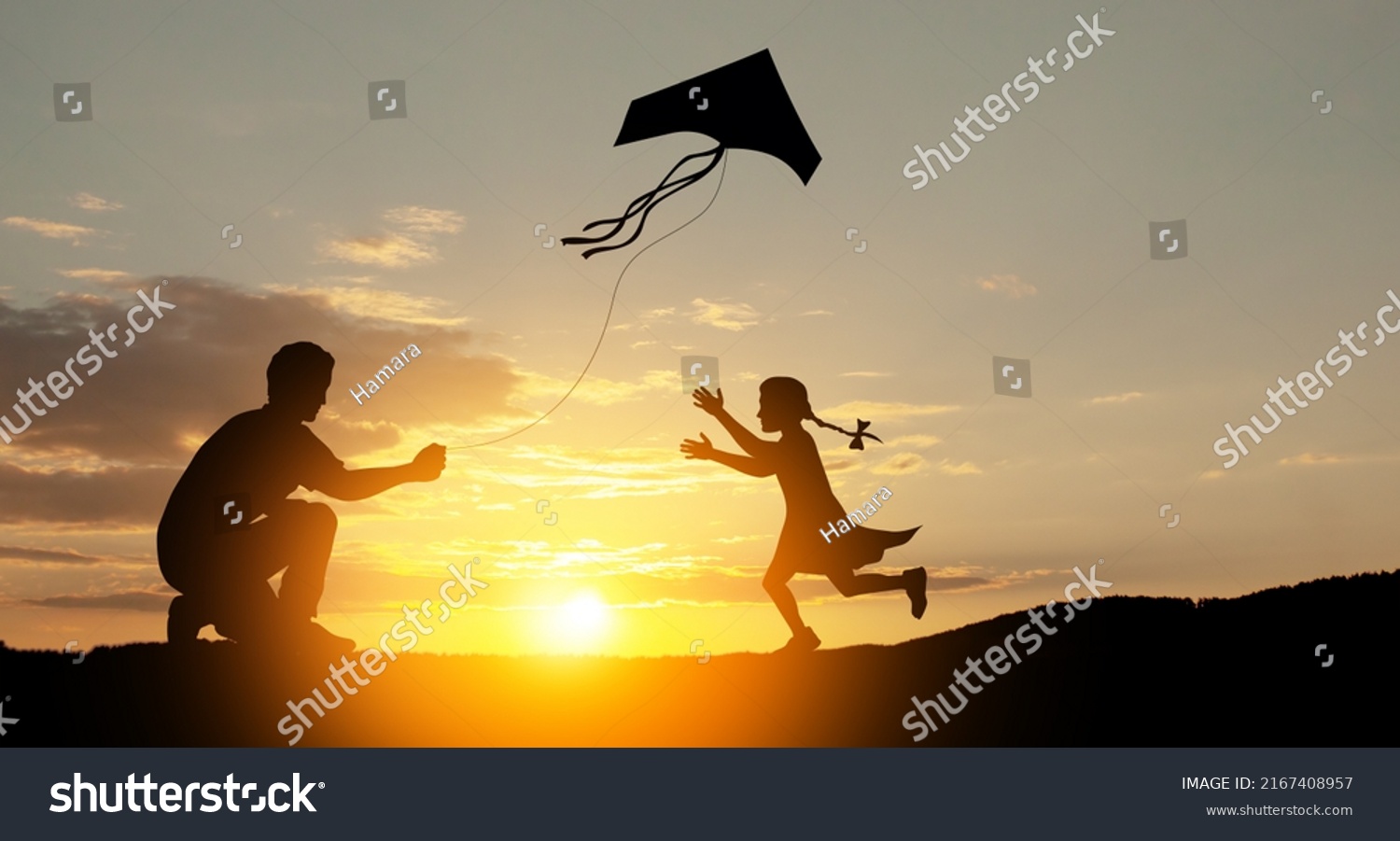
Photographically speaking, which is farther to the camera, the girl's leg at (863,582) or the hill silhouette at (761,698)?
the girl's leg at (863,582)

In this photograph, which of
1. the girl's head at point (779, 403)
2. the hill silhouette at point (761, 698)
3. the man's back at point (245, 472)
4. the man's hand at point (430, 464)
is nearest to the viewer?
the hill silhouette at point (761, 698)

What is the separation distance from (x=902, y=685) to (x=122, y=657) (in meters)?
5.77

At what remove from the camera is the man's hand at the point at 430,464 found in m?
8.20

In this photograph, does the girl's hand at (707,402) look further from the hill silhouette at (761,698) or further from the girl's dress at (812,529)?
the hill silhouette at (761,698)

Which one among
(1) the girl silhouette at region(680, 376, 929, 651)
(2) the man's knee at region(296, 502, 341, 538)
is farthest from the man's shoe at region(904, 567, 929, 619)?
(2) the man's knee at region(296, 502, 341, 538)

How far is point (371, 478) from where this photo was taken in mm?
8234

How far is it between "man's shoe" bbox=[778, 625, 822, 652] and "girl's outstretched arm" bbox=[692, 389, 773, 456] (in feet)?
4.45

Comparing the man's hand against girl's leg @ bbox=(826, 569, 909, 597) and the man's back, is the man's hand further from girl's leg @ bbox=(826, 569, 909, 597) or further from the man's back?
girl's leg @ bbox=(826, 569, 909, 597)

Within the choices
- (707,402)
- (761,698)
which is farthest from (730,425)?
(761,698)

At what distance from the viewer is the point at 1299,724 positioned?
303 inches

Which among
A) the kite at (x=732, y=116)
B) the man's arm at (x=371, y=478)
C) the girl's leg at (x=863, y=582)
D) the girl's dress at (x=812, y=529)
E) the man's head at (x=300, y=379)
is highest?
the kite at (x=732, y=116)

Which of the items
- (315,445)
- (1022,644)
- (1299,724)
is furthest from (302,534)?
(1299,724)

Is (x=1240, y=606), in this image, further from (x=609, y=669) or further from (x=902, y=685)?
(x=609, y=669)

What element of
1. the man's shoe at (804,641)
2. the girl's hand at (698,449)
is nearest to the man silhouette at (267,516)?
the girl's hand at (698,449)
